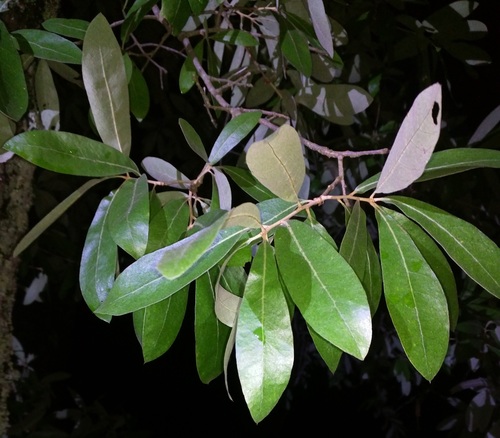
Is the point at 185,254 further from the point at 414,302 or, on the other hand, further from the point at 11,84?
the point at 11,84

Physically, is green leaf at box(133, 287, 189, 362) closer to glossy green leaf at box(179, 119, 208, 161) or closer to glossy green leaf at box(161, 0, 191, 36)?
glossy green leaf at box(179, 119, 208, 161)

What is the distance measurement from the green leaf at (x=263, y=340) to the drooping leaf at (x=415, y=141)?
139 millimetres

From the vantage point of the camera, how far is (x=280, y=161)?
47 cm

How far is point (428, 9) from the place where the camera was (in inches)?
61.4

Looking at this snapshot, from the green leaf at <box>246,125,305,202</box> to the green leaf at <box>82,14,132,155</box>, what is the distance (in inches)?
8.4

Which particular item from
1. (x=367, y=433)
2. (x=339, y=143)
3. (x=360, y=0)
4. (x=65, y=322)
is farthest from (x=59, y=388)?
(x=360, y=0)

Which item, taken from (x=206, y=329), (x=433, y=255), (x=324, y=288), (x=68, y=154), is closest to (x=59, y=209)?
(x=68, y=154)

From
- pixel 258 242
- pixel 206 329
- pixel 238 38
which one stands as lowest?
pixel 206 329

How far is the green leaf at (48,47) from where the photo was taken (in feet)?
2.22

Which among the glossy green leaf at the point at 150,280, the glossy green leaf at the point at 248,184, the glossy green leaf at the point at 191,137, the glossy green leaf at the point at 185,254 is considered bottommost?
the glossy green leaf at the point at 248,184

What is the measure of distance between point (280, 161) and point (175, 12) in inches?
11.6

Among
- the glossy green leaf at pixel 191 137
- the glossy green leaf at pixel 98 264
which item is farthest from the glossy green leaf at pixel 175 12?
the glossy green leaf at pixel 98 264

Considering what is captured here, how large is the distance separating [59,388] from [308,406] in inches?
36.9

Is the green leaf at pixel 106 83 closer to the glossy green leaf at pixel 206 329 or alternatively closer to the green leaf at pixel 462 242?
the glossy green leaf at pixel 206 329
